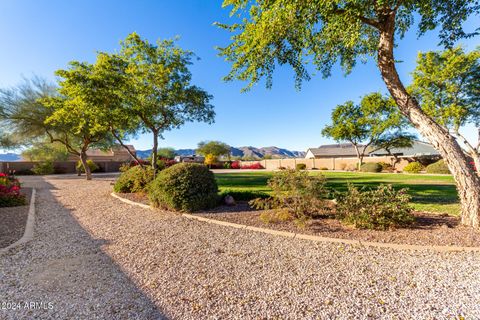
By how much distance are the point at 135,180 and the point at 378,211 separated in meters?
8.99

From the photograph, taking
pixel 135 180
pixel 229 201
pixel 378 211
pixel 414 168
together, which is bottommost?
pixel 229 201

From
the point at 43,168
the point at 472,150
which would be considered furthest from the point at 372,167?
the point at 43,168

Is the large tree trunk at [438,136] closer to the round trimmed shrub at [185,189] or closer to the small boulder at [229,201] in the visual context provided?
the small boulder at [229,201]

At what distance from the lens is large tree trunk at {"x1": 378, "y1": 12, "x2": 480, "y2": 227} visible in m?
4.58

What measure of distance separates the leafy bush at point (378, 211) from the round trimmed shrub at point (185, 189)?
3886mm

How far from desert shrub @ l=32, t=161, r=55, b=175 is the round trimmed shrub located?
29.5m

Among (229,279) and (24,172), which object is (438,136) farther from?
(24,172)

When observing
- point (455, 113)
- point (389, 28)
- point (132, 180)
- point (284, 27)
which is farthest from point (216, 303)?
point (455, 113)

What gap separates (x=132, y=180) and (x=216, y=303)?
343 inches

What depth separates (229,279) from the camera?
9.83 feet

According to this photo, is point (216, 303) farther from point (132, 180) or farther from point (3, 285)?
point (132, 180)

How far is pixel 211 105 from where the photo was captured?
10859 millimetres

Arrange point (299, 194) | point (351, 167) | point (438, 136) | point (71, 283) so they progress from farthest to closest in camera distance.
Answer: point (351, 167) → point (299, 194) → point (438, 136) → point (71, 283)

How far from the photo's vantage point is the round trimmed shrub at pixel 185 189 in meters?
6.57
